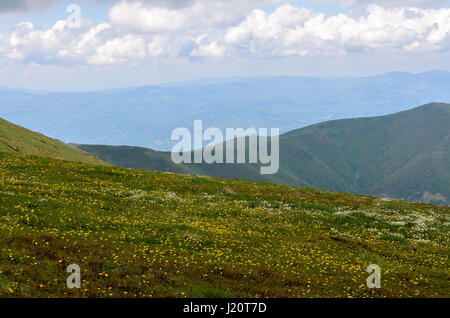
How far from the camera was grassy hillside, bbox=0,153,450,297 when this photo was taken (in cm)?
1330

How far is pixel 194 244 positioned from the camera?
18938 millimetres

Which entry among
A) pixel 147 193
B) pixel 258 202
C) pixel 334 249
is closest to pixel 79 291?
pixel 334 249

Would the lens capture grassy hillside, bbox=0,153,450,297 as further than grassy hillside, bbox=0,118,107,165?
No

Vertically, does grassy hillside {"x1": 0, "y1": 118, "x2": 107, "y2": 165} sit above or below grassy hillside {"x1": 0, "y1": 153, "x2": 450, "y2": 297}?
above

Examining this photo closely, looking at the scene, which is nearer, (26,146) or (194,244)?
(194,244)

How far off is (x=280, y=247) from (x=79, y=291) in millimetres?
11782

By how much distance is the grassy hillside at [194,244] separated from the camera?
1330 centimetres

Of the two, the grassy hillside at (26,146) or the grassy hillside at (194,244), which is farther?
the grassy hillside at (26,146)

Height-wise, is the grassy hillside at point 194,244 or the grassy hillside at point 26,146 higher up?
the grassy hillside at point 26,146

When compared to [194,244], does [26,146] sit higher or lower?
higher

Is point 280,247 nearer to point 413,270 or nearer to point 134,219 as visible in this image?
point 413,270

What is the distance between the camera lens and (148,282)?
1309cm
